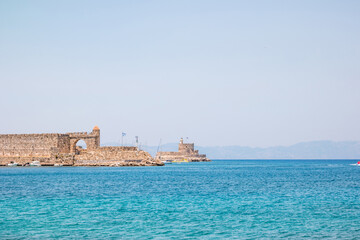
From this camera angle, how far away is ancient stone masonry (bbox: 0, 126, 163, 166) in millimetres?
61406

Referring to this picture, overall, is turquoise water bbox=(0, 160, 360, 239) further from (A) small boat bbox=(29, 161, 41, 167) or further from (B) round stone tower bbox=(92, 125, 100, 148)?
(A) small boat bbox=(29, 161, 41, 167)

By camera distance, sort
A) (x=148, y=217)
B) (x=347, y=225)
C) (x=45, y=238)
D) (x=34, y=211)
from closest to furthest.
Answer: (x=45, y=238), (x=347, y=225), (x=148, y=217), (x=34, y=211)

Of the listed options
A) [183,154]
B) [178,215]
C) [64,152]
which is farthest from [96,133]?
[183,154]

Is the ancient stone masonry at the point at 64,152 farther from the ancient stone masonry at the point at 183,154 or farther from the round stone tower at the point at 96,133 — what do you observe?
the ancient stone masonry at the point at 183,154

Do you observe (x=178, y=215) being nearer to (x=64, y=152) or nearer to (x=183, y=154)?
(x=64, y=152)

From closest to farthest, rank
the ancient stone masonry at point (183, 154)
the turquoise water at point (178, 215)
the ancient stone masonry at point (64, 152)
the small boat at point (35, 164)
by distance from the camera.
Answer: the turquoise water at point (178, 215) < the ancient stone masonry at point (64, 152) < the small boat at point (35, 164) < the ancient stone masonry at point (183, 154)

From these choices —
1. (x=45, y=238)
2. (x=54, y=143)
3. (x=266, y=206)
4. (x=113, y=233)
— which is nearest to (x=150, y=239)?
(x=113, y=233)

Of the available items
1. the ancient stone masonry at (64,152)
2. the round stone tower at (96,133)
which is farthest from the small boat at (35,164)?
the round stone tower at (96,133)

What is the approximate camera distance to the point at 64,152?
64188 mm

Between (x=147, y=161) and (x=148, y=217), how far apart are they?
48738 mm

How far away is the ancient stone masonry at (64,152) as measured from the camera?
61406mm

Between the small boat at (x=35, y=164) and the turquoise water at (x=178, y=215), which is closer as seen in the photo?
the turquoise water at (x=178, y=215)

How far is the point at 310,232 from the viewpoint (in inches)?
563

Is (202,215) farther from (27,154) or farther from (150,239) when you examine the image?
(27,154)
